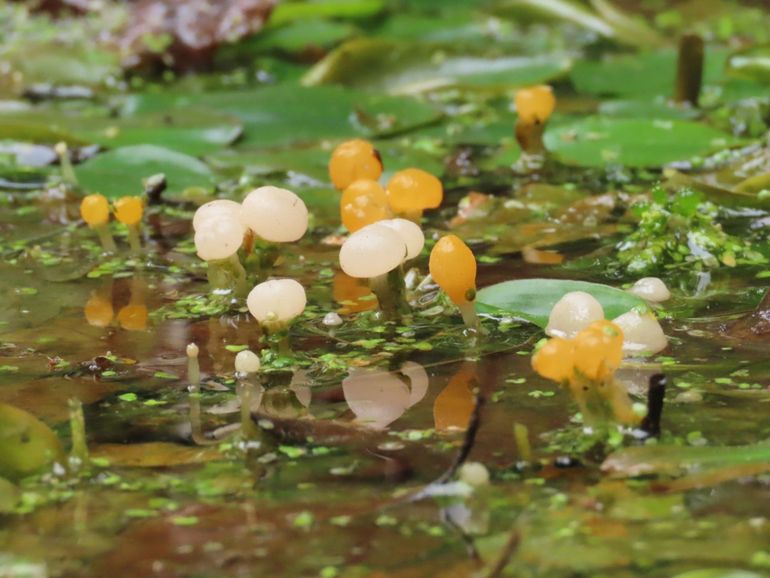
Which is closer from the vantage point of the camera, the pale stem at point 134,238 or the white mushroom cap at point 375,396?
the white mushroom cap at point 375,396

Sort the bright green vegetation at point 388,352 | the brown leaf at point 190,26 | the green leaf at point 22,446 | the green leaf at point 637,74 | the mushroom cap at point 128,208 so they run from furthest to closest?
the brown leaf at point 190,26 → the green leaf at point 637,74 → the mushroom cap at point 128,208 → the green leaf at point 22,446 → the bright green vegetation at point 388,352

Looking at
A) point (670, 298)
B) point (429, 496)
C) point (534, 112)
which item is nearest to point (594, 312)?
point (670, 298)

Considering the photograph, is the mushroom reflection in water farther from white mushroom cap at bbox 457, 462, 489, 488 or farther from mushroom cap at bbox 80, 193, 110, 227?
mushroom cap at bbox 80, 193, 110, 227

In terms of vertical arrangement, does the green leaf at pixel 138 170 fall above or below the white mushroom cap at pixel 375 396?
above

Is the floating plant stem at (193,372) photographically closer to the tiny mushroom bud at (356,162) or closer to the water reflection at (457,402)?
the water reflection at (457,402)

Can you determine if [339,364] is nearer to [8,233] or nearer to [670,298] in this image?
[670,298]

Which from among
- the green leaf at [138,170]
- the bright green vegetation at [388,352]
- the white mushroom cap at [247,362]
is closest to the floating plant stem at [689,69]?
the bright green vegetation at [388,352]
